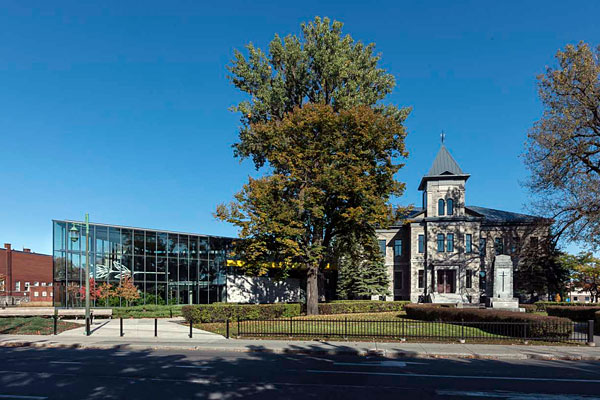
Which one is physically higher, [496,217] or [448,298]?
[496,217]

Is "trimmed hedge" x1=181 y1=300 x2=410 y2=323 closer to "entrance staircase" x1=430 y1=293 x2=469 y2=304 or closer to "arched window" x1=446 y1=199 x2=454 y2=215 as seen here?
"entrance staircase" x1=430 y1=293 x2=469 y2=304

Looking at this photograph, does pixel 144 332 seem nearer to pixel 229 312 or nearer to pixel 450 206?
pixel 229 312

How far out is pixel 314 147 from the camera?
32531 mm

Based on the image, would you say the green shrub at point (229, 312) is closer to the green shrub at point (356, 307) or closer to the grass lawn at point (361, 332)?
the grass lawn at point (361, 332)

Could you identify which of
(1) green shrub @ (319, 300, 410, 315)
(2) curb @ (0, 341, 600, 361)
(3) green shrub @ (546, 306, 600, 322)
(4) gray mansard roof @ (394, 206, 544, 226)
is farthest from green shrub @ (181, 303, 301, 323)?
(4) gray mansard roof @ (394, 206, 544, 226)

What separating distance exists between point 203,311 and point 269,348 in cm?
1051

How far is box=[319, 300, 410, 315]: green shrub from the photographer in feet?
119

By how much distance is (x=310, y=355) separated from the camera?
1622cm

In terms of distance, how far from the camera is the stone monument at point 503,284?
35.0 metres

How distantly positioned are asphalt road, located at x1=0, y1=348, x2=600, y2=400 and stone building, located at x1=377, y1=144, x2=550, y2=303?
36.4m

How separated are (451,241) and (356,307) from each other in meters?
18.8

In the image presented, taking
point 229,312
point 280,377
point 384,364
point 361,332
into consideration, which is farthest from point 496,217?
point 280,377

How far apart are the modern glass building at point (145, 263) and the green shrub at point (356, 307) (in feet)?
45.7

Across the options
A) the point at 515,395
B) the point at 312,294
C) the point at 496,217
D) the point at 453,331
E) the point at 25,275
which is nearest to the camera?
the point at 515,395
